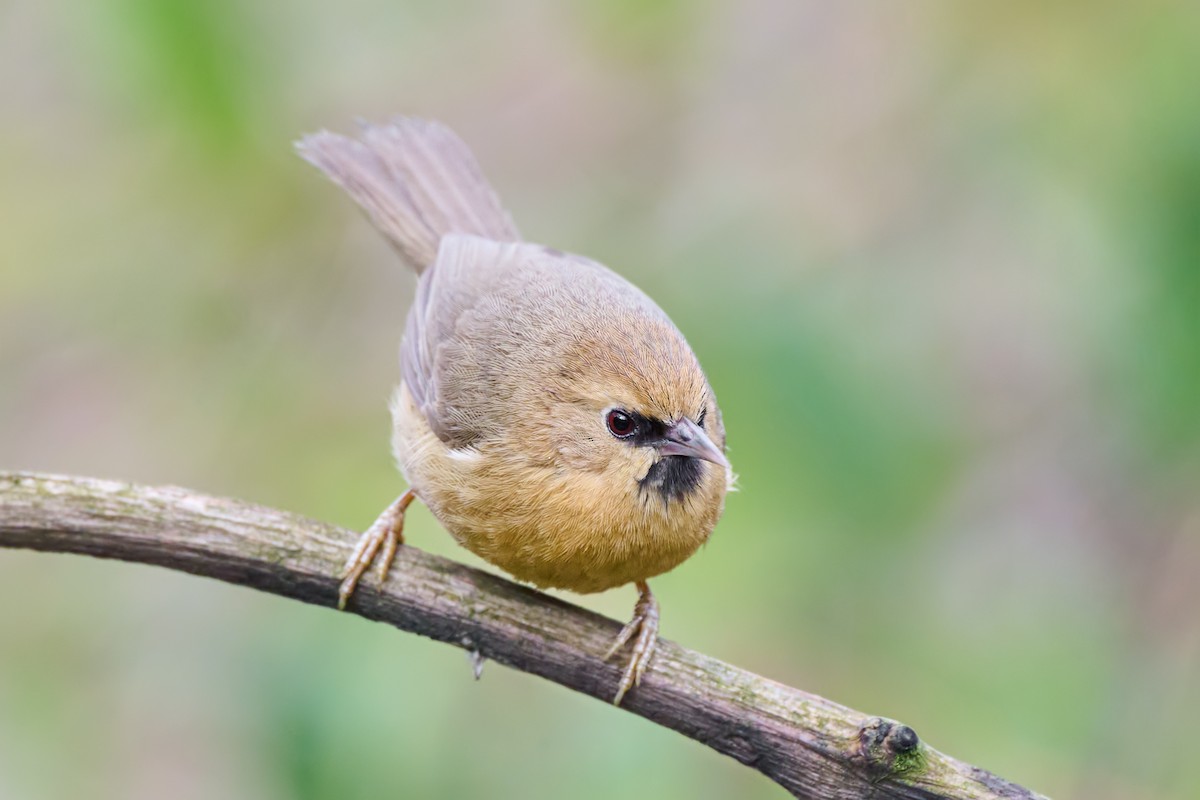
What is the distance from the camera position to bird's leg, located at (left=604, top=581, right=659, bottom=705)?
2920 mm

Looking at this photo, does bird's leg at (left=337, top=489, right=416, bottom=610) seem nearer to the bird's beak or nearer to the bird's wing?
the bird's wing

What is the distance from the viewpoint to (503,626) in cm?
302

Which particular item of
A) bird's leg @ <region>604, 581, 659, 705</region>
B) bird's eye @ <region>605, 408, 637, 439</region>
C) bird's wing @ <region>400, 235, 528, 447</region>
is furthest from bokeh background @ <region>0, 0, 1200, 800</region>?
bird's eye @ <region>605, 408, 637, 439</region>

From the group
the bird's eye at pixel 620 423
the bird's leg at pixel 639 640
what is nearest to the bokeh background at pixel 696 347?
the bird's leg at pixel 639 640

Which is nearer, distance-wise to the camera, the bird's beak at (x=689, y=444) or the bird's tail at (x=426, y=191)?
the bird's beak at (x=689, y=444)

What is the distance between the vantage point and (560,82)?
18.4 feet

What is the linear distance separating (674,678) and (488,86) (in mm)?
3319

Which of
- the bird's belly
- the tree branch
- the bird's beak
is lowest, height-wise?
the tree branch

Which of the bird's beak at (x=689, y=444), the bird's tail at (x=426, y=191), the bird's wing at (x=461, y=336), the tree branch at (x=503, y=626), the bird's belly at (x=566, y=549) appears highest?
the bird's tail at (x=426, y=191)

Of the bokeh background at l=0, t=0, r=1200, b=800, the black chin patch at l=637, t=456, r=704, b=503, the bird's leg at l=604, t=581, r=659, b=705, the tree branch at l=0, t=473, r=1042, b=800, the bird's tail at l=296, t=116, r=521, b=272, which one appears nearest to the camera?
the tree branch at l=0, t=473, r=1042, b=800

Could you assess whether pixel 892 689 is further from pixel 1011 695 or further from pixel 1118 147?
pixel 1118 147

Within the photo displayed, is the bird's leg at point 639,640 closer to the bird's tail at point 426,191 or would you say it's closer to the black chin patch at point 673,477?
the black chin patch at point 673,477

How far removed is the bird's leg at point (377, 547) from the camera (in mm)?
2973

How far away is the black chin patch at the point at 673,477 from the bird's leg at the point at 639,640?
30 centimetres
